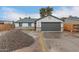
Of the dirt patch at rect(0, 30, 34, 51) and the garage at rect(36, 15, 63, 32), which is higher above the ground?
the garage at rect(36, 15, 63, 32)

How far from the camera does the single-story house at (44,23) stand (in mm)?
4044

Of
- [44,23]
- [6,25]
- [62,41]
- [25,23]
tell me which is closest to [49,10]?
[44,23]

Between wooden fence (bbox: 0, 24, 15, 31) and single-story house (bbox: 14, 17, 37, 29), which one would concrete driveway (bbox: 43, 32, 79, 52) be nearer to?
single-story house (bbox: 14, 17, 37, 29)

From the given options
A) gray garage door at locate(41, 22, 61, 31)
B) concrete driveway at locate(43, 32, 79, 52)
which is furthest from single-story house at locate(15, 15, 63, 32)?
concrete driveway at locate(43, 32, 79, 52)

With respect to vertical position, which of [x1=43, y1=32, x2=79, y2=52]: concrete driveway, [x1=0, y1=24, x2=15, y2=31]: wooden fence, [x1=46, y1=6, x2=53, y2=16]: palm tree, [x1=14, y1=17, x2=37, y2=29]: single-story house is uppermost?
[x1=46, y1=6, x2=53, y2=16]: palm tree

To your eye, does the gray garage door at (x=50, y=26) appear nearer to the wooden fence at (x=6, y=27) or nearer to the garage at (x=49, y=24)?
the garage at (x=49, y=24)

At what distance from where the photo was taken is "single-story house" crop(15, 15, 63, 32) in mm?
4044

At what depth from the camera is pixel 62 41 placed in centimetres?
405

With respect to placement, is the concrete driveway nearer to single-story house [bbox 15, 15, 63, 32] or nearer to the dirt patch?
single-story house [bbox 15, 15, 63, 32]

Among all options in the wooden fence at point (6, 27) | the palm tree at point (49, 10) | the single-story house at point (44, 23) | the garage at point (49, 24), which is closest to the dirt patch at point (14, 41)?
the wooden fence at point (6, 27)

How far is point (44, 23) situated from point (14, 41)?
2.21 ft

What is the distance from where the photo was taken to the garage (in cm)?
405

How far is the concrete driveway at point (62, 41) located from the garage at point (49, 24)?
0.32 feet
